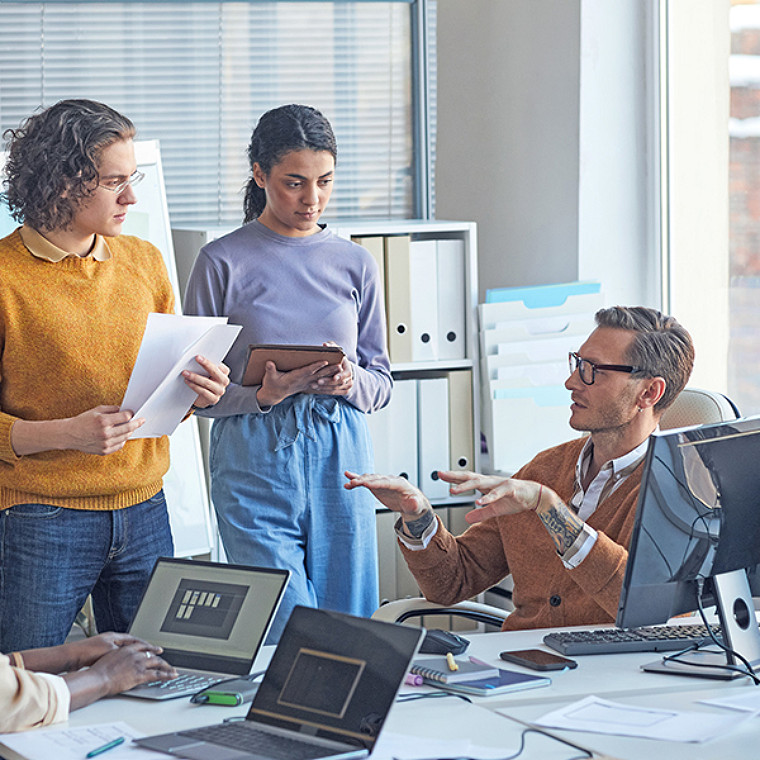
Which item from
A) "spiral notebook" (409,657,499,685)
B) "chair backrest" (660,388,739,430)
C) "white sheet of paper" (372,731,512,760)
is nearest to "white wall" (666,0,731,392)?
"chair backrest" (660,388,739,430)

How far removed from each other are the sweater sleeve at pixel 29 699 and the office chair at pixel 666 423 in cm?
83

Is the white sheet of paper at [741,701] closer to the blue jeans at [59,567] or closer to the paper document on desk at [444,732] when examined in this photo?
the paper document on desk at [444,732]

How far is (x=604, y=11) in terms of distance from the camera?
137 inches

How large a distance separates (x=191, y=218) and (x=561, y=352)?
138 cm

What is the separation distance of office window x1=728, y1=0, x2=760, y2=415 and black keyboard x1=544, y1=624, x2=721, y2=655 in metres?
1.55

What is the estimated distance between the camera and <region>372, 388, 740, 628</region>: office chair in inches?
88.9

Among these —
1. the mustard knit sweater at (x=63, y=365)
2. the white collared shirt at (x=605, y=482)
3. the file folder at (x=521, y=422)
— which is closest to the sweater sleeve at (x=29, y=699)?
the mustard knit sweater at (x=63, y=365)

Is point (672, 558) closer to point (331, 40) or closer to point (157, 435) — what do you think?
point (157, 435)

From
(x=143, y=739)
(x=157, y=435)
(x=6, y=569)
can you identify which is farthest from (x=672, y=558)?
(x=6, y=569)

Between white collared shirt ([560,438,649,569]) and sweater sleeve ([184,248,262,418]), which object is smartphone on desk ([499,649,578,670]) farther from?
sweater sleeve ([184,248,262,418])

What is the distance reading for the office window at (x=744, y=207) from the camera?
129 inches

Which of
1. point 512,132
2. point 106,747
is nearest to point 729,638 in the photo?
point 106,747

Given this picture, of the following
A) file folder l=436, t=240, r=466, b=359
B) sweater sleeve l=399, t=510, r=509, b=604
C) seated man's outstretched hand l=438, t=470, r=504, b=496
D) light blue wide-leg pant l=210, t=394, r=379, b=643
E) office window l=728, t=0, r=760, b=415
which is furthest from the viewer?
file folder l=436, t=240, r=466, b=359

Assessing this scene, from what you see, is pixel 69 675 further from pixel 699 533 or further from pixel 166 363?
pixel 699 533
